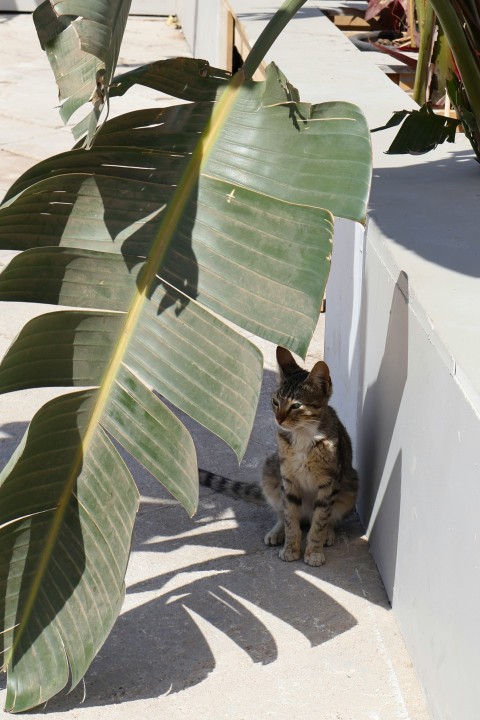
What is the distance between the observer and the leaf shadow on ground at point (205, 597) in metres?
2.94

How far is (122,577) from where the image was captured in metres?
2.51

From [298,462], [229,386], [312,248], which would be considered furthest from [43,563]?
[298,462]

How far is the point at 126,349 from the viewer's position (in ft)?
8.32

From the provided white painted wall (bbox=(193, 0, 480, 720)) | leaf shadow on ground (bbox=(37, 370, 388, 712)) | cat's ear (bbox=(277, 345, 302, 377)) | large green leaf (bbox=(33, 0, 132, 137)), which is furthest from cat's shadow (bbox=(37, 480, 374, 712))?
large green leaf (bbox=(33, 0, 132, 137))

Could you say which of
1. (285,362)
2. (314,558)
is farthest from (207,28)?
(314,558)

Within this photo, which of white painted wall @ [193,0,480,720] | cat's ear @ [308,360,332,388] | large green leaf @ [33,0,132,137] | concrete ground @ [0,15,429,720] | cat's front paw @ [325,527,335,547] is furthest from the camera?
cat's front paw @ [325,527,335,547]

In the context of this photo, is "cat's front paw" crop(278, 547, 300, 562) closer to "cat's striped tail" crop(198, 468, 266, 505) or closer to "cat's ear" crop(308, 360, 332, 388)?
"cat's striped tail" crop(198, 468, 266, 505)

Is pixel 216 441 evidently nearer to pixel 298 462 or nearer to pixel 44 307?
pixel 298 462

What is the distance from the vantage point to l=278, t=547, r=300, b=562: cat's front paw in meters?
3.55

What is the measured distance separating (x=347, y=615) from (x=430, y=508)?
0.67 metres

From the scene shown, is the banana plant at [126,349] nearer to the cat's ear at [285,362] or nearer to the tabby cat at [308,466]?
the tabby cat at [308,466]

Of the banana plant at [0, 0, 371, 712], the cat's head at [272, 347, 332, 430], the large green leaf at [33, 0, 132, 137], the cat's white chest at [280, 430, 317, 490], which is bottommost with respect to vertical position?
the cat's white chest at [280, 430, 317, 490]

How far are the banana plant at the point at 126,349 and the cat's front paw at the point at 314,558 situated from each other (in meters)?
1.11

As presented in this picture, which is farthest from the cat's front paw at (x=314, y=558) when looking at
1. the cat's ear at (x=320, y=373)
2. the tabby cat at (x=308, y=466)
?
the cat's ear at (x=320, y=373)
